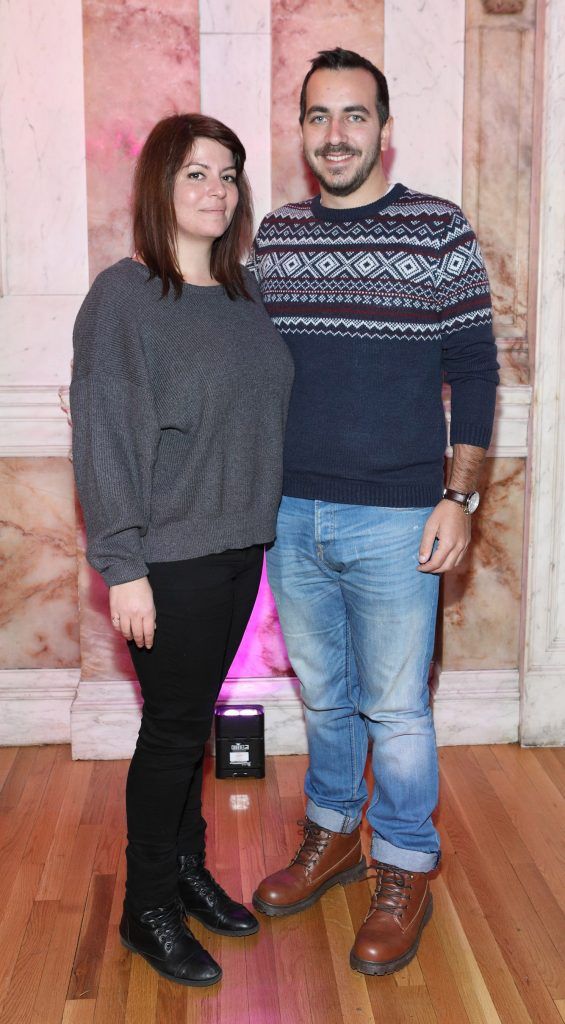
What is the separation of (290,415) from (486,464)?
125 cm

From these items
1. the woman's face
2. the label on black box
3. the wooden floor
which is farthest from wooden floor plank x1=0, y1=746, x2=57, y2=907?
the woman's face

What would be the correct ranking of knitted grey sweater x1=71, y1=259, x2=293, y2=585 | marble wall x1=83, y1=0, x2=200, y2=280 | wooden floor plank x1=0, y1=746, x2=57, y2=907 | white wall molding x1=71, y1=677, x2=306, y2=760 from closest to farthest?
knitted grey sweater x1=71, y1=259, x2=293, y2=585, wooden floor plank x1=0, y1=746, x2=57, y2=907, marble wall x1=83, y1=0, x2=200, y2=280, white wall molding x1=71, y1=677, x2=306, y2=760

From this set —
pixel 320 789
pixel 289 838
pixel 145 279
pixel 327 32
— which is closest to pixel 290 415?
pixel 145 279

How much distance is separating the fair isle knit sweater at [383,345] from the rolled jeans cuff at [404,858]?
0.78 meters

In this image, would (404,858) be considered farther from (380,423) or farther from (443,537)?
(380,423)

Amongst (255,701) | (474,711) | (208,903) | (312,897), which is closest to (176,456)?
(208,903)

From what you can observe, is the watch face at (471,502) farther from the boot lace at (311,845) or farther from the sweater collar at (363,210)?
the boot lace at (311,845)

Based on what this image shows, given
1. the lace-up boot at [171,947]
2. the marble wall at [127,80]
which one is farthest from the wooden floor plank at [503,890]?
the marble wall at [127,80]

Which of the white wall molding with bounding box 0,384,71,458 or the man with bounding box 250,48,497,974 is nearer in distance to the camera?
the man with bounding box 250,48,497,974

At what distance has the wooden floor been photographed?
2168 millimetres

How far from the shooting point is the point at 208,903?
7.98 feet

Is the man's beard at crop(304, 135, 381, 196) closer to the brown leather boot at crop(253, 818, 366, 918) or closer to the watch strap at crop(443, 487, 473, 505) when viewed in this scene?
the watch strap at crop(443, 487, 473, 505)

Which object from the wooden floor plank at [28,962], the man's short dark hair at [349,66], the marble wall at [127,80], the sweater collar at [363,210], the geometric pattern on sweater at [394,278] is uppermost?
the marble wall at [127,80]

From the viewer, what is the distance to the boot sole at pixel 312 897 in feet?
8.19
